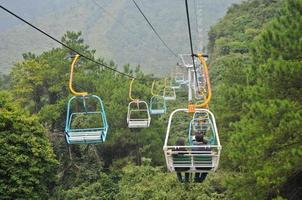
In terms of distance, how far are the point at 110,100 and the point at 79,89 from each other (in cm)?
321

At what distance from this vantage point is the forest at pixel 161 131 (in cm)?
921

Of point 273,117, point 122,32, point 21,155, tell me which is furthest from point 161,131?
point 122,32

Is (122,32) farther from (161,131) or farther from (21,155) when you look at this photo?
(21,155)

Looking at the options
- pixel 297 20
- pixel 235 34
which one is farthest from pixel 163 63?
pixel 297 20

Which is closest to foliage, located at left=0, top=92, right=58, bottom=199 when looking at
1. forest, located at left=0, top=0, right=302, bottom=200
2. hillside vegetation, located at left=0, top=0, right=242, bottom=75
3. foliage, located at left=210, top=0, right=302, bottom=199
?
forest, located at left=0, top=0, right=302, bottom=200

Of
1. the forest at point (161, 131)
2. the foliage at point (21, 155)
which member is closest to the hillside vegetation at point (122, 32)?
the forest at point (161, 131)

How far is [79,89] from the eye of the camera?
91.2 feet

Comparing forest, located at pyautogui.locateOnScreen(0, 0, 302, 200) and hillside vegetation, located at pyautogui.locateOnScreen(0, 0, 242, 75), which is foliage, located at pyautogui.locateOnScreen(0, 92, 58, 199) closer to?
forest, located at pyautogui.locateOnScreen(0, 0, 302, 200)

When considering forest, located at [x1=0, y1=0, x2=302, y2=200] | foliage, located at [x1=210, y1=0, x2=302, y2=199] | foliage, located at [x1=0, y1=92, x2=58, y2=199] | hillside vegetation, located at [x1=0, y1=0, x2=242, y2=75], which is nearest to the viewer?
foliage, located at [x1=210, y1=0, x2=302, y2=199]

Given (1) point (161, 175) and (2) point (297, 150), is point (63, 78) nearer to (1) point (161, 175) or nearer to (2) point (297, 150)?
(1) point (161, 175)

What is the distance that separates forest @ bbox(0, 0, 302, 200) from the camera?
9211 mm

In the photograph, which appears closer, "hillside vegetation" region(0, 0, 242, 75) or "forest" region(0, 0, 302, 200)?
"forest" region(0, 0, 302, 200)

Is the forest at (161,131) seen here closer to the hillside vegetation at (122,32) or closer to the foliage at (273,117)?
the foliage at (273,117)

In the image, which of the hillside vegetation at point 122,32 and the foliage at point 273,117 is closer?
the foliage at point 273,117
